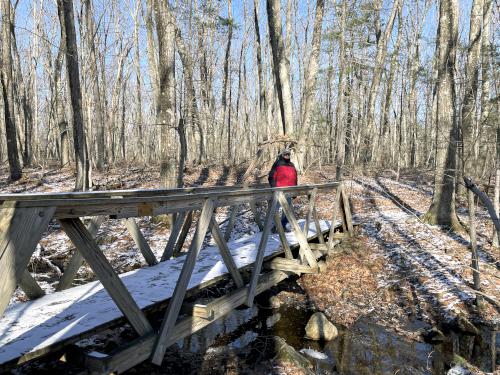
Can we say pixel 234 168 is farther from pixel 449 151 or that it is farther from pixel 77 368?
pixel 77 368

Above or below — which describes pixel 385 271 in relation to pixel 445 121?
below

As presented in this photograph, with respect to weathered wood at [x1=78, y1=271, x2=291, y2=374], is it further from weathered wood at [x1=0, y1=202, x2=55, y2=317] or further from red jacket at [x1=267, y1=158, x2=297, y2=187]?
red jacket at [x1=267, y1=158, x2=297, y2=187]

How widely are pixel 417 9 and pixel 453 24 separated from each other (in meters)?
21.9

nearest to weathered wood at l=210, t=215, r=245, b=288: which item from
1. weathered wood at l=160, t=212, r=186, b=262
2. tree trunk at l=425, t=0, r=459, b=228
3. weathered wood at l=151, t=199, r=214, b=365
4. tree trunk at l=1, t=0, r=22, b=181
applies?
weathered wood at l=151, t=199, r=214, b=365

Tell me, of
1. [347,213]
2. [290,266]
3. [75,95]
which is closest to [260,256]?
[290,266]

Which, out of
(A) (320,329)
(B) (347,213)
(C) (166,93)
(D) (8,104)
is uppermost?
(D) (8,104)

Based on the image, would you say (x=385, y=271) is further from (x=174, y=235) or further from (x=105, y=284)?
(x=105, y=284)

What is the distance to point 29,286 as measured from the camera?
3.97m

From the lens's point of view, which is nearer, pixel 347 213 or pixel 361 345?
pixel 361 345

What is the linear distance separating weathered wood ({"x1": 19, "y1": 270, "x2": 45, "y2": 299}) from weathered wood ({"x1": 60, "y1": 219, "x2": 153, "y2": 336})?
5.07ft

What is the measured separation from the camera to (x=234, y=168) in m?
18.1

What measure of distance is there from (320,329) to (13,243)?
4.68 metres

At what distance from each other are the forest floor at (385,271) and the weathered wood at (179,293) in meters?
1.51

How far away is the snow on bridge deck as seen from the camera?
9.29ft
